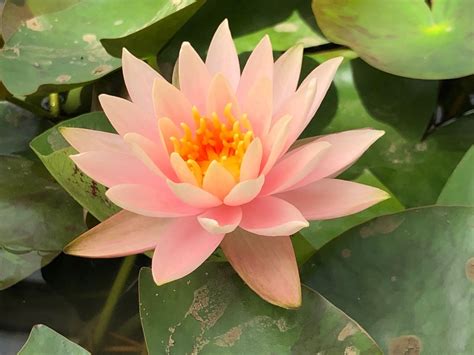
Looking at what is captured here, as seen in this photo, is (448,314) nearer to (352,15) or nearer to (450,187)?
(450,187)

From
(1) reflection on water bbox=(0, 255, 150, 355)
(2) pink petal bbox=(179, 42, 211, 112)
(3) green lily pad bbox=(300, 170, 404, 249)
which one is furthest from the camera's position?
(1) reflection on water bbox=(0, 255, 150, 355)

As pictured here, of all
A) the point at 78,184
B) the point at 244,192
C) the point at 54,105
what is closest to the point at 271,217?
the point at 244,192

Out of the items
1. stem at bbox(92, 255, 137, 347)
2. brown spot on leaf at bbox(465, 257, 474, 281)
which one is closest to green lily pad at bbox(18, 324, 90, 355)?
stem at bbox(92, 255, 137, 347)

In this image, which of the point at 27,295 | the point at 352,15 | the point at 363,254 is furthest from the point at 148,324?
the point at 352,15

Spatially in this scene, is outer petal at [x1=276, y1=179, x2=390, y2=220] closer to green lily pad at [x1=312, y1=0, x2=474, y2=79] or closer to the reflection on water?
green lily pad at [x1=312, y1=0, x2=474, y2=79]

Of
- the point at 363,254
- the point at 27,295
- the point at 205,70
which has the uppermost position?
the point at 205,70

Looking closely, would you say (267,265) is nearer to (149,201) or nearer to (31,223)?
(149,201)

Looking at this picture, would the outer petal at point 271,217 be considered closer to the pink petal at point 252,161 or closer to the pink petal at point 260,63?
the pink petal at point 252,161
